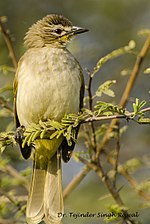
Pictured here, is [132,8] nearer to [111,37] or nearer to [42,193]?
[111,37]

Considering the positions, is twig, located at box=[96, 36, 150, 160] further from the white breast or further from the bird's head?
the bird's head

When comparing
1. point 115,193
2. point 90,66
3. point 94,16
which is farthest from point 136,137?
point 115,193

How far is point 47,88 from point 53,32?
0.88 m

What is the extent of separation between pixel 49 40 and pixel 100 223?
190 cm

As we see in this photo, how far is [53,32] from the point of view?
5.74 m

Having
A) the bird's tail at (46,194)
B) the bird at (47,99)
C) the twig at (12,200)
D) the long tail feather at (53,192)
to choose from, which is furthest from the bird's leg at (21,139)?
the twig at (12,200)

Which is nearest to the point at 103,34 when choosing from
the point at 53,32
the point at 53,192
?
the point at 53,32

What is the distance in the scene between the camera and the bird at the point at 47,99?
16.6 feet

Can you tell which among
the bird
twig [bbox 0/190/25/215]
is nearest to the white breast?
the bird

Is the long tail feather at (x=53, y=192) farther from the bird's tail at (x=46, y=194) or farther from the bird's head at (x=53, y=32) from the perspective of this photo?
the bird's head at (x=53, y=32)

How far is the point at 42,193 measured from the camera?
5410mm

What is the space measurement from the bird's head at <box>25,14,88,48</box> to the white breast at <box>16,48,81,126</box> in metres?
0.37

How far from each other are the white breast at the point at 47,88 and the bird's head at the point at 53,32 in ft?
1.22

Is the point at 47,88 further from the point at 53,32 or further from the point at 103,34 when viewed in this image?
the point at 103,34
